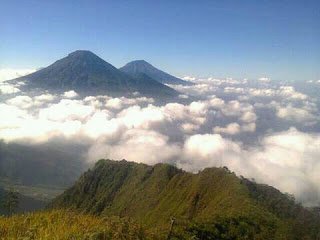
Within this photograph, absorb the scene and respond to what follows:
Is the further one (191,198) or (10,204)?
(191,198)

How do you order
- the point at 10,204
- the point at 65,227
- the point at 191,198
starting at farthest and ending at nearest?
the point at 191,198 < the point at 10,204 < the point at 65,227

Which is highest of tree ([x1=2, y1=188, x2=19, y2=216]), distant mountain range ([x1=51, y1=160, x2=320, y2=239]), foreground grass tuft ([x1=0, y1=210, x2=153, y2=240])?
foreground grass tuft ([x1=0, y1=210, x2=153, y2=240])

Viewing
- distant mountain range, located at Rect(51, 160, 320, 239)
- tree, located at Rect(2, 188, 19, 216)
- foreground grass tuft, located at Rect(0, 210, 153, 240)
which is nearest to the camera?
foreground grass tuft, located at Rect(0, 210, 153, 240)

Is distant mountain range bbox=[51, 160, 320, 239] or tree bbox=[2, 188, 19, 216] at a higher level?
tree bbox=[2, 188, 19, 216]

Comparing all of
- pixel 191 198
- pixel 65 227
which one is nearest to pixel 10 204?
pixel 65 227

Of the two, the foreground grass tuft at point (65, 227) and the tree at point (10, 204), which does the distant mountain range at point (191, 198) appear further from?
the foreground grass tuft at point (65, 227)

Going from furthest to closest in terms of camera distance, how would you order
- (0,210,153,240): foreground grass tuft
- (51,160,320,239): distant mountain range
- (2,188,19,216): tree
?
(51,160,320,239): distant mountain range < (2,188,19,216): tree < (0,210,153,240): foreground grass tuft

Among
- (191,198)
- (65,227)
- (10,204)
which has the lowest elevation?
(191,198)

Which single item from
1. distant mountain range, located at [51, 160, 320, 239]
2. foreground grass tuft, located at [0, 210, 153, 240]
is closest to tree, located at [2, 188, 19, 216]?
foreground grass tuft, located at [0, 210, 153, 240]

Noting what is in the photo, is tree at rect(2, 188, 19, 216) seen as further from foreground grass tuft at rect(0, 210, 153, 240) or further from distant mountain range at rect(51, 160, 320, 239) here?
distant mountain range at rect(51, 160, 320, 239)

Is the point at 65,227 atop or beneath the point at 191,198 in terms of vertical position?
atop

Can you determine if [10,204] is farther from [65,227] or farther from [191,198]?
[191,198]

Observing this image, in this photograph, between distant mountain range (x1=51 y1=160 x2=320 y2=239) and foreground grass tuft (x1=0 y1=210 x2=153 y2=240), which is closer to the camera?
foreground grass tuft (x1=0 y1=210 x2=153 y2=240)
